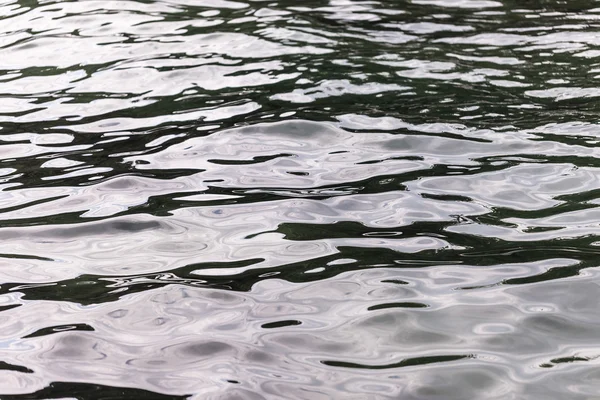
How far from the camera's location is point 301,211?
459 centimetres

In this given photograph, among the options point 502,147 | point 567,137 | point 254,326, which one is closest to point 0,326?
point 254,326

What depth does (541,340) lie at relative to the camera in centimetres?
341

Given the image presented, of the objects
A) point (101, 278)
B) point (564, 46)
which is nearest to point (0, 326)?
point (101, 278)

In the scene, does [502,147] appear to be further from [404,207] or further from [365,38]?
[365,38]

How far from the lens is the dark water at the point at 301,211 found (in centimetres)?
328

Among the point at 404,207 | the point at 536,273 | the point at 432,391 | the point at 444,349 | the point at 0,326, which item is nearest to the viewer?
the point at 432,391

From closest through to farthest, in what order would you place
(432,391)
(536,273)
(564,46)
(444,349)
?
Result: (432,391), (444,349), (536,273), (564,46)

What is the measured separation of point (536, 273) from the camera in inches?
154

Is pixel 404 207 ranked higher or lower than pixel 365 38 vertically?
lower

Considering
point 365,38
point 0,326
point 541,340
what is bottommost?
point 541,340

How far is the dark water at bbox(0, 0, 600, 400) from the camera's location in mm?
3275

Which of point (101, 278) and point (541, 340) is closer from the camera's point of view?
point (541, 340)

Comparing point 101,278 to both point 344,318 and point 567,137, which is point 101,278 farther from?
point 567,137

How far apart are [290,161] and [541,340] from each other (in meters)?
2.36
